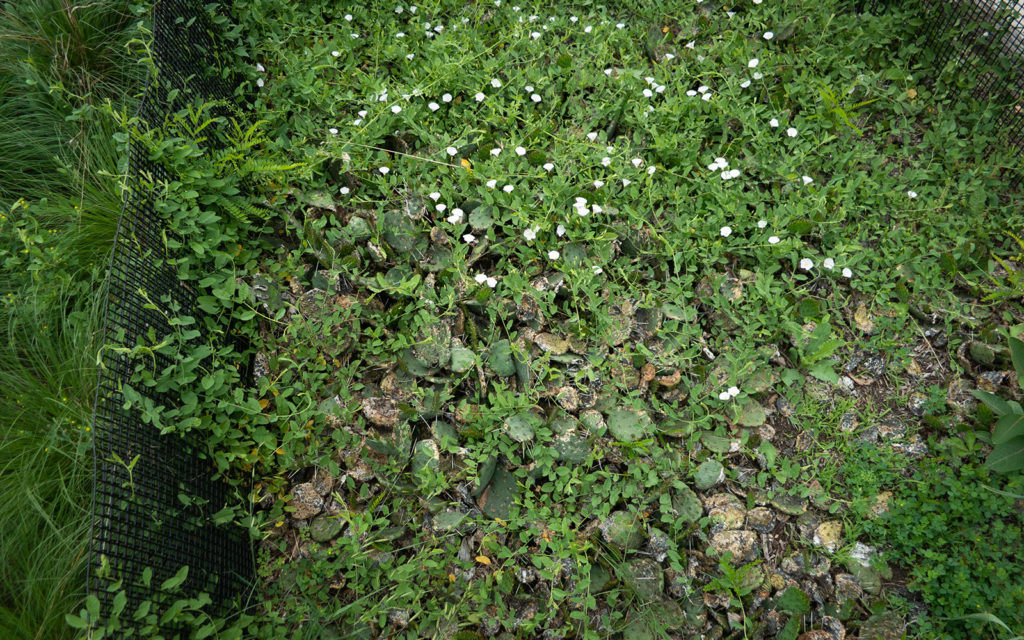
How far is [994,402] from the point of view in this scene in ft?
7.66

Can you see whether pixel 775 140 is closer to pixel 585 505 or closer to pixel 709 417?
pixel 709 417

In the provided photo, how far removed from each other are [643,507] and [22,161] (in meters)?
3.22

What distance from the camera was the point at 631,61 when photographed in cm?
363

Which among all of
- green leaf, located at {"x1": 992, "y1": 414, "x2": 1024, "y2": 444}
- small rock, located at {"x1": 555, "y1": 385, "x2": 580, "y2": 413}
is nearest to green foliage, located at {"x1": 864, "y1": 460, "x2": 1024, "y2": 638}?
green leaf, located at {"x1": 992, "y1": 414, "x2": 1024, "y2": 444}

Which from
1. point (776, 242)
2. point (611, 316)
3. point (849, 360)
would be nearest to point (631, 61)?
point (776, 242)

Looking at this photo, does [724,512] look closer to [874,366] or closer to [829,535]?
[829,535]

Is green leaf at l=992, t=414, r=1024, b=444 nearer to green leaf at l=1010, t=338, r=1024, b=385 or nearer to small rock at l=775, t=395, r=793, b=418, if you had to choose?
green leaf at l=1010, t=338, r=1024, b=385

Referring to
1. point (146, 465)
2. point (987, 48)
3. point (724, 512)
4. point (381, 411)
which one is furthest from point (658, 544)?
point (987, 48)

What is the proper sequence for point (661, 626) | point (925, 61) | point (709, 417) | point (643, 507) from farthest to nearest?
point (925, 61)
point (709, 417)
point (643, 507)
point (661, 626)

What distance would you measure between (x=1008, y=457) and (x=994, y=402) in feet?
0.73

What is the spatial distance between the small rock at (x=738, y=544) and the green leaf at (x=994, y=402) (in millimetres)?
1057

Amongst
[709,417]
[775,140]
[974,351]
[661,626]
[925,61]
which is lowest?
[661,626]

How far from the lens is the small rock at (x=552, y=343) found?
8.50 ft

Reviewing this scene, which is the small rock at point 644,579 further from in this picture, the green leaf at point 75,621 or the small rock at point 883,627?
the green leaf at point 75,621
